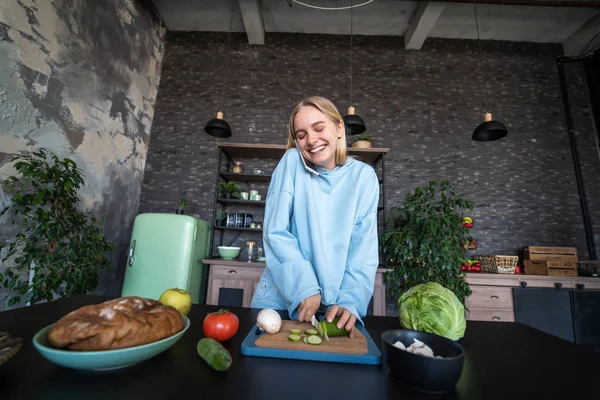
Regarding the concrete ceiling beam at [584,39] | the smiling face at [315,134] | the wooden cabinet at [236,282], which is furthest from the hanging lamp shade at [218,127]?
the concrete ceiling beam at [584,39]

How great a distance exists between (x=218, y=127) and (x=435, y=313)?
3271 mm

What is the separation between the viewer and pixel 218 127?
11.2 ft

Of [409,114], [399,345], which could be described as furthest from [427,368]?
[409,114]

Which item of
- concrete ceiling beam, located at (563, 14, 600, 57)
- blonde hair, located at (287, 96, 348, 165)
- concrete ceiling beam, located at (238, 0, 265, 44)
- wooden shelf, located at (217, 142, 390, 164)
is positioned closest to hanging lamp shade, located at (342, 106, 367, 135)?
wooden shelf, located at (217, 142, 390, 164)

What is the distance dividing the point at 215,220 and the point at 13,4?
2891 mm

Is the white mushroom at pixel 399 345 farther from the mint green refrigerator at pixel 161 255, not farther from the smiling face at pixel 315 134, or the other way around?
the mint green refrigerator at pixel 161 255

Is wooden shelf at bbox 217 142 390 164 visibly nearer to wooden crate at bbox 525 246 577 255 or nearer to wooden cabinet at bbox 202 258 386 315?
Result: wooden cabinet at bbox 202 258 386 315

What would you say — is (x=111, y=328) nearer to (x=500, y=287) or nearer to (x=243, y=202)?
(x=243, y=202)

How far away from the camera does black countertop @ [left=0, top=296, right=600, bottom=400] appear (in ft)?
1.54

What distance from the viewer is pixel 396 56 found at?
4.81 m

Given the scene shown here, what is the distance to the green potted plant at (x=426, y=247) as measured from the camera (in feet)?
9.94

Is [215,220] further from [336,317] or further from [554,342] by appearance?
[554,342]

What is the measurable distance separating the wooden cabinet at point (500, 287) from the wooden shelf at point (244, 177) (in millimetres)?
3108

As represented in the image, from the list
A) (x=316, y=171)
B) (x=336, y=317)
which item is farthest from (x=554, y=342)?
(x=316, y=171)
